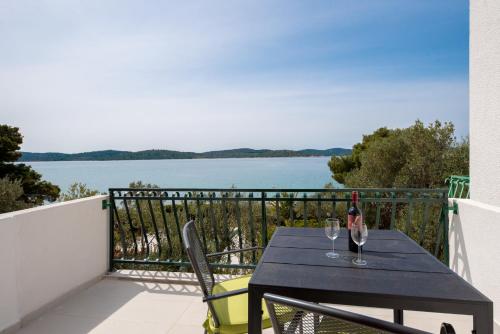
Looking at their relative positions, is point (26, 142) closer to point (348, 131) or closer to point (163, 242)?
point (163, 242)

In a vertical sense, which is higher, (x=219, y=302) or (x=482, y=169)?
(x=482, y=169)

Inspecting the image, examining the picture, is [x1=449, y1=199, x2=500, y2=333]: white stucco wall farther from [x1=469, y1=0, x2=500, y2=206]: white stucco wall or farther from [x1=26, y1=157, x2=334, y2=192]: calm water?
[x1=26, y1=157, x2=334, y2=192]: calm water

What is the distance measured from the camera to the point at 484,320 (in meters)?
1.30

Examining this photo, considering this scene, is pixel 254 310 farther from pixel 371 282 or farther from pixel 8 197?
pixel 8 197

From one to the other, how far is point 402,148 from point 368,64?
3.46m

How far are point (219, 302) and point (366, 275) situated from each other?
0.98 meters

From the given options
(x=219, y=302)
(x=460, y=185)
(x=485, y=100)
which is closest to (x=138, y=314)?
(x=219, y=302)

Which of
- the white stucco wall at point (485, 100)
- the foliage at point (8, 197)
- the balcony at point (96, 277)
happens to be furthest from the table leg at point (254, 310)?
the foliage at point (8, 197)

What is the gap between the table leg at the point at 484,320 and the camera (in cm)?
129

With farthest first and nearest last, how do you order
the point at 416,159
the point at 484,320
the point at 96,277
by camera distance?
1. the point at 416,159
2. the point at 96,277
3. the point at 484,320

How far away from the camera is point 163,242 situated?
24.3 feet

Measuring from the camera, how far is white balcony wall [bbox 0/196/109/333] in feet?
8.87

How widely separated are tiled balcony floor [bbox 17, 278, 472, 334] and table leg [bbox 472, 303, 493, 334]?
1.61 m

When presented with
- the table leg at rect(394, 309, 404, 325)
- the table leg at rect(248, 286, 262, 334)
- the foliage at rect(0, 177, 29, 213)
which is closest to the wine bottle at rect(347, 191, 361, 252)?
the table leg at rect(394, 309, 404, 325)
